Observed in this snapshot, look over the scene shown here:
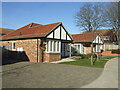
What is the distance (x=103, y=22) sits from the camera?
33906 mm

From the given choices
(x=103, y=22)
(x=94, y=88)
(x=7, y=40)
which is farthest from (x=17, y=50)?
(x=103, y=22)

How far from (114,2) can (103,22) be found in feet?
19.3

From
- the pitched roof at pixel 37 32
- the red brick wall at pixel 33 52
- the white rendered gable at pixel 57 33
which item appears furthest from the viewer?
the white rendered gable at pixel 57 33

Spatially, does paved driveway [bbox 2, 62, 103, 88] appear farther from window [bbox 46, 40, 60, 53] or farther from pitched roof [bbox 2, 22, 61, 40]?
pitched roof [bbox 2, 22, 61, 40]

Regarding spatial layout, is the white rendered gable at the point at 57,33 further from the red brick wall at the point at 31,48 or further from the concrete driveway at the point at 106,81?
the concrete driveway at the point at 106,81

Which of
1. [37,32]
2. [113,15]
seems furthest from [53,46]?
[113,15]

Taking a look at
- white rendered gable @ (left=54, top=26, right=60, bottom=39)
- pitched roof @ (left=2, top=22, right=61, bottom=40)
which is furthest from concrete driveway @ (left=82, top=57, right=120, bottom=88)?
white rendered gable @ (left=54, top=26, right=60, bottom=39)

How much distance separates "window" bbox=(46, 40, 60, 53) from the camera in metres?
15.6

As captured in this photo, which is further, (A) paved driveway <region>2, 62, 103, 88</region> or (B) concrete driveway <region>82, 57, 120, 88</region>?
(A) paved driveway <region>2, 62, 103, 88</region>

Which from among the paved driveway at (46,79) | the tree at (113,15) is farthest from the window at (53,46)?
the tree at (113,15)

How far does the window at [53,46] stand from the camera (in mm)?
15630

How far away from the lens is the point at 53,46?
1627cm

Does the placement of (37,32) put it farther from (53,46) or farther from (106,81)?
(106,81)

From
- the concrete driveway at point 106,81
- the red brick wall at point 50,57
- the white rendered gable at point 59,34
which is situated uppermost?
the white rendered gable at point 59,34
